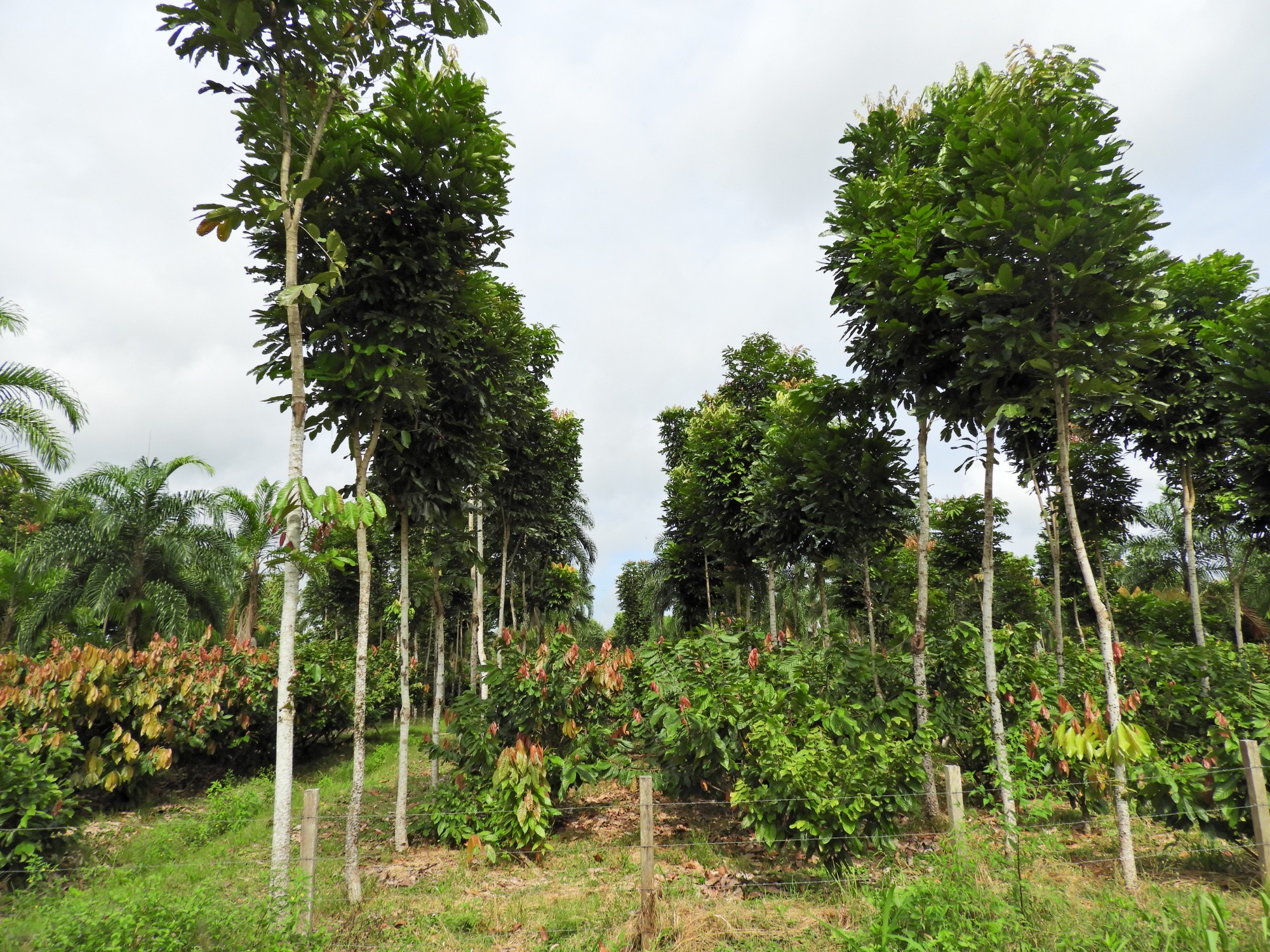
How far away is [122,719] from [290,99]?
832 centimetres

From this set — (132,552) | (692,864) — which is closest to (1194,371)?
Answer: (692,864)

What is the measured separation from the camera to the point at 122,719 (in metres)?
8.45

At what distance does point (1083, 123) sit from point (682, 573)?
17301 mm

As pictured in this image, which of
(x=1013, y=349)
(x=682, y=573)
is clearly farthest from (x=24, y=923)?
(x=682, y=573)

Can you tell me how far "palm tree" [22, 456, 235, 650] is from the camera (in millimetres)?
14914

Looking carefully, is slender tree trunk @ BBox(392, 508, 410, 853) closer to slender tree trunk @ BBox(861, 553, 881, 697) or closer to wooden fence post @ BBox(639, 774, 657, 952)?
wooden fence post @ BBox(639, 774, 657, 952)

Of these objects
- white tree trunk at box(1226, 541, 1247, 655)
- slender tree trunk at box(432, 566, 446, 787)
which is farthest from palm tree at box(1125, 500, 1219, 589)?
slender tree trunk at box(432, 566, 446, 787)

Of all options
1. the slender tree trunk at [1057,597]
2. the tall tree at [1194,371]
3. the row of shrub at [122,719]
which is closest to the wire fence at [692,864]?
the row of shrub at [122,719]

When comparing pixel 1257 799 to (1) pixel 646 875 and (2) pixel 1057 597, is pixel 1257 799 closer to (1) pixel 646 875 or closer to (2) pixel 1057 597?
(1) pixel 646 875

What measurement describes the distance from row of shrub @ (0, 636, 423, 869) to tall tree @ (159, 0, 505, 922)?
291 centimetres

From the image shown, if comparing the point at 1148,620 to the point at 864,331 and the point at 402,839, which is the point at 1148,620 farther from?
the point at 402,839

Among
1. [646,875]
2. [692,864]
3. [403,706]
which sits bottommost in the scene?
[692,864]

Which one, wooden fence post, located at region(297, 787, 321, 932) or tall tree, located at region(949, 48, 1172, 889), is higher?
tall tree, located at region(949, 48, 1172, 889)

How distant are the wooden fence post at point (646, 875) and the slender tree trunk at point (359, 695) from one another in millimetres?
2369
